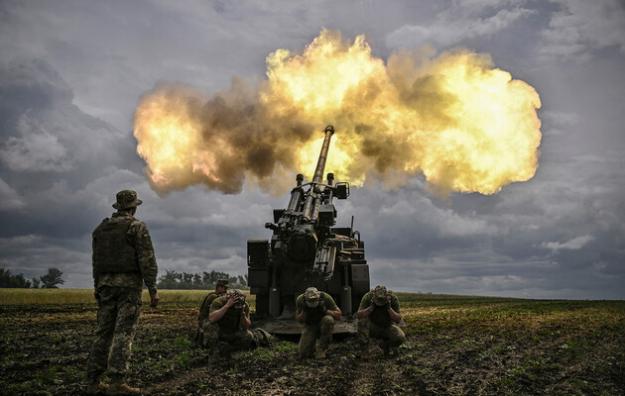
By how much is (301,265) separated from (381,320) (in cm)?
427

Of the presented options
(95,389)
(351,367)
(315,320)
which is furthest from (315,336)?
(95,389)

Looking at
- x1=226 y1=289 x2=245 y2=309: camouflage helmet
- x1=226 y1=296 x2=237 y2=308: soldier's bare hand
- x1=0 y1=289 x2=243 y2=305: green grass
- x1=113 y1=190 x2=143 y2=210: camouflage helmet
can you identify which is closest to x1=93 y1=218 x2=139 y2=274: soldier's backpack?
x1=113 y1=190 x2=143 y2=210: camouflage helmet

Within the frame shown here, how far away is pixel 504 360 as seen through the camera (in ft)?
35.3

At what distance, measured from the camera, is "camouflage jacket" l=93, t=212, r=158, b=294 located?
7.33 meters

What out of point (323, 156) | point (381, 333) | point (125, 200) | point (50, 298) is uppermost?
point (323, 156)

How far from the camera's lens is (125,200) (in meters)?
7.65

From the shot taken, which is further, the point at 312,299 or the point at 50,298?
the point at 50,298

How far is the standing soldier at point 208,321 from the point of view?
33.0ft

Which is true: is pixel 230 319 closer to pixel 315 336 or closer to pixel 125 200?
pixel 315 336

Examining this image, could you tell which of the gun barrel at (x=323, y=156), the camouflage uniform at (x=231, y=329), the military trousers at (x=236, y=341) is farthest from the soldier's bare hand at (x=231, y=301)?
the gun barrel at (x=323, y=156)

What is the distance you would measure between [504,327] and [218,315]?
11900mm

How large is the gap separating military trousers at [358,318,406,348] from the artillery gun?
10.4 feet

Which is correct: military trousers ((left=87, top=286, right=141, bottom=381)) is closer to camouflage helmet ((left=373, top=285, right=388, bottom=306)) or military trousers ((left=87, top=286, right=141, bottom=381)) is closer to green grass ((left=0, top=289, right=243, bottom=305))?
camouflage helmet ((left=373, top=285, right=388, bottom=306))

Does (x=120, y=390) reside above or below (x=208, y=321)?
below
